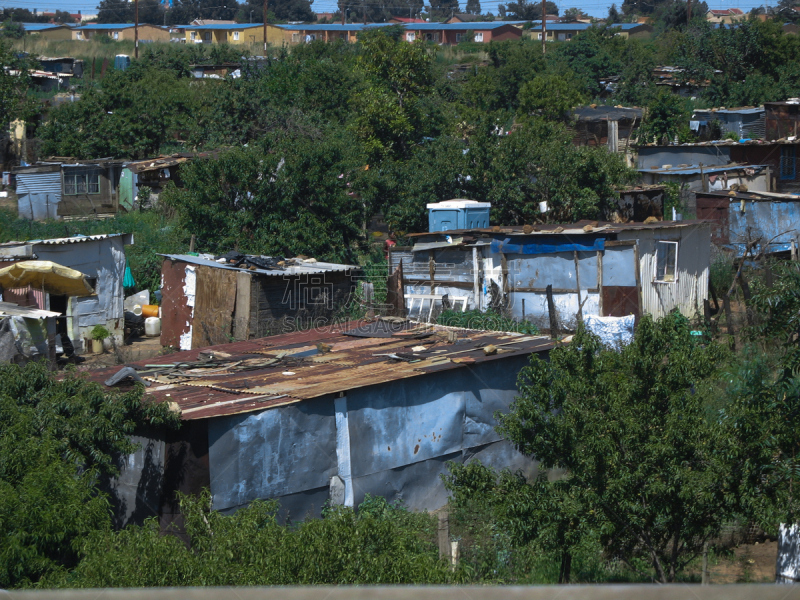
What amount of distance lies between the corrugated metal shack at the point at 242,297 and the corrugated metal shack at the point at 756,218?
34.4ft

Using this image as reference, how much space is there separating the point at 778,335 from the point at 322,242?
44.1ft

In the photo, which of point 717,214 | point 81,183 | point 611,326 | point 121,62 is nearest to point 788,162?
point 717,214

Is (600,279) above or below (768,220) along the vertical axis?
below

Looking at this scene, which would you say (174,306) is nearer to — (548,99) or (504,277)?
(504,277)

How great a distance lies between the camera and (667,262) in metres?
16.5

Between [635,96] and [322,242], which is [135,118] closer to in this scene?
[322,242]

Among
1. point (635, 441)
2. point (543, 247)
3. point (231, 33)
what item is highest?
point (231, 33)

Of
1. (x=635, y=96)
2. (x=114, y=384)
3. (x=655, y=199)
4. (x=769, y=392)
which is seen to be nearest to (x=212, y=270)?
(x=114, y=384)

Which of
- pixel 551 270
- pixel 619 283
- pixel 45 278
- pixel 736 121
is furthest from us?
pixel 736 121

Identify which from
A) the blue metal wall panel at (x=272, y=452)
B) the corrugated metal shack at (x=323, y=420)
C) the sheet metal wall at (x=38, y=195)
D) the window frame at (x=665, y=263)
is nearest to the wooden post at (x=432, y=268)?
the window frame at (x=665, y=263)

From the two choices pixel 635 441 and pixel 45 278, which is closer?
pixel 635 441

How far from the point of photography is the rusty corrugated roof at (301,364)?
8797 millimetres

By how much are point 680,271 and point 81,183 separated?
18.1 metres

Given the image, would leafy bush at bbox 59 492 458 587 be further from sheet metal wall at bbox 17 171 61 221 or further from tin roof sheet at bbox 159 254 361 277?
sheet metal wall at bbox 17 171 61 221
